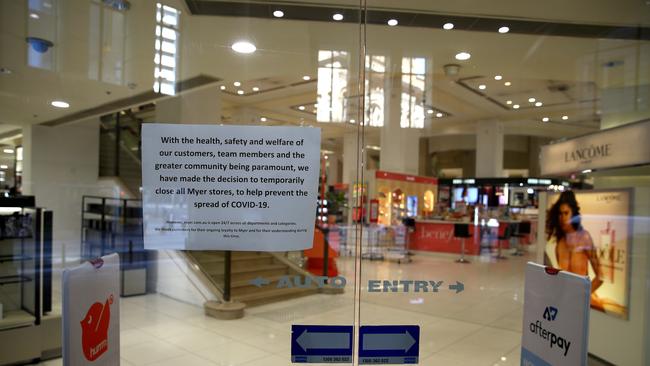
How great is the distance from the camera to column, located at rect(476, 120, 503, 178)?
27.4ft

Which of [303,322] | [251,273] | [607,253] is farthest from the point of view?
[607,253]

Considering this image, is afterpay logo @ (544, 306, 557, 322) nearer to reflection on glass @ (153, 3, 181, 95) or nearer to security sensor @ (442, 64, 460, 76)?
reflection on glass @ (153, 3, 181, 95)

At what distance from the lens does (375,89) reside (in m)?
4.04

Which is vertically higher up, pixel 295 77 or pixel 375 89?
pixel 375 89

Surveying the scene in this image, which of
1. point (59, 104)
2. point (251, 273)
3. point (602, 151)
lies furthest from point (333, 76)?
point (59, 104)

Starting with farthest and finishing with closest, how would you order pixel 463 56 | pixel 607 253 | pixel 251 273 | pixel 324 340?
pixel 463 56
pixel 607 253
pixel 251 273
pixel 324 340

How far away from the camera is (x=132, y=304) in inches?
217

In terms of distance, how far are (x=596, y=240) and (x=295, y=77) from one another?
10.8 feet

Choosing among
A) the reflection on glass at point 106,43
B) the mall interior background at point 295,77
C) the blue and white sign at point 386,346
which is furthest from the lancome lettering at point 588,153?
the reflection on glass at point 106,43

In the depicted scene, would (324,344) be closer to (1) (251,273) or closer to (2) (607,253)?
(1) (251,273)

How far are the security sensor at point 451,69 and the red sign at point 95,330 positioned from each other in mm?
5056

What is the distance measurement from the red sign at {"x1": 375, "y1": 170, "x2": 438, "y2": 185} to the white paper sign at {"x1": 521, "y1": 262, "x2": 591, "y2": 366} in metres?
6.06

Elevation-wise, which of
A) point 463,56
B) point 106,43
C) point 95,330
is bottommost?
point 95,330

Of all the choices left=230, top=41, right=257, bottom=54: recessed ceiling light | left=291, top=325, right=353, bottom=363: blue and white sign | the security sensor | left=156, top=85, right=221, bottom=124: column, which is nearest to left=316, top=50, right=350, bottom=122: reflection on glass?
left=230, top=41, right=257, bottom=54: recessed ceiling light
